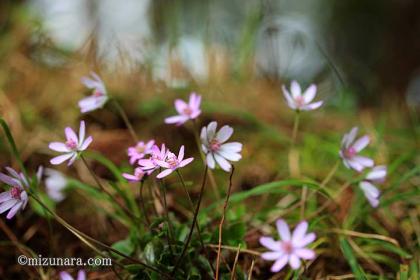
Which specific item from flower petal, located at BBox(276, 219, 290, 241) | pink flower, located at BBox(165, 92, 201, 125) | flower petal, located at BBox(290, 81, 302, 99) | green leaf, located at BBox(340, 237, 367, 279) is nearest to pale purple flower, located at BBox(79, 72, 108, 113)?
pink flower, located at BBox(165, 92, 201, 125)

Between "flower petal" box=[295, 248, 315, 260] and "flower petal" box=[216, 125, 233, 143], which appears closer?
"flower petal" box=[295, 248, 315, 260]

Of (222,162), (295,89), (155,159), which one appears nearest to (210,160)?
(222,162)

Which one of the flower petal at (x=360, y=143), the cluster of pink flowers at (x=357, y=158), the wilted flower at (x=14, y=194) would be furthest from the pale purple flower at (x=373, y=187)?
the wilted flower at (x=14, y=194)

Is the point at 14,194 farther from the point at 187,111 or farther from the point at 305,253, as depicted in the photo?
the point at 305,253

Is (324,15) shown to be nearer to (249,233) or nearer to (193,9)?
(193,9)

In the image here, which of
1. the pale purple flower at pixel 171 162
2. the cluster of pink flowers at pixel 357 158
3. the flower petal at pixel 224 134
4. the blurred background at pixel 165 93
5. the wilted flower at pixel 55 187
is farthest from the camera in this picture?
the blurred background at pixel 165 93

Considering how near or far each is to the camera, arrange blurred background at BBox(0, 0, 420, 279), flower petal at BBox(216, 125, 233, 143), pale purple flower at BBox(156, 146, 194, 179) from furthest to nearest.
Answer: blurred background at BBox(0, 0, 420, 279) → flower petal at BBox(216, 125, 233, 143) → pale purple flower at BBox(156, 146, 194, 179)

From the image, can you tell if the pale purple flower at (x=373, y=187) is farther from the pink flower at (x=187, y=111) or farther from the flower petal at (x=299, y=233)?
the pink flower at (x=187, y=111)

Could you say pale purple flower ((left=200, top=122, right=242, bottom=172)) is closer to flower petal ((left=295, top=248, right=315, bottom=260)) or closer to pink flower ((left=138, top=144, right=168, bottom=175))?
pink flower ((left=138, top=144, right=168, bottom=175))

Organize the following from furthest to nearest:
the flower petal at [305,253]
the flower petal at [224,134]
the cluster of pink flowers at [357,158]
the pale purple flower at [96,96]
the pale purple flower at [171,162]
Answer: the pale purple flower at [96,96]
the cluster of pink flowers at [357,158]
the flower petal at [224,134]
the pale purple flower at [171,162]
the flower petal at [305,253]

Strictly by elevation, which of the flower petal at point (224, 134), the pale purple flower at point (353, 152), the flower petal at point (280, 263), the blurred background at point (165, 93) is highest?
the flower petal at point (224, 134)
